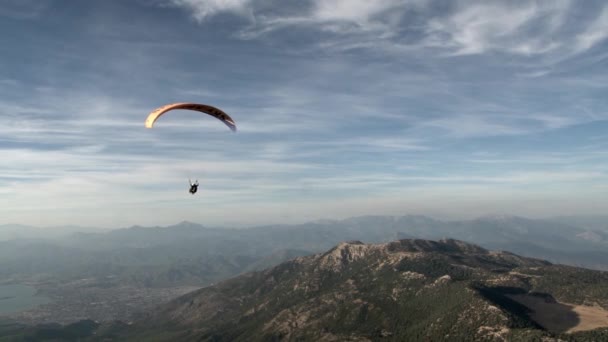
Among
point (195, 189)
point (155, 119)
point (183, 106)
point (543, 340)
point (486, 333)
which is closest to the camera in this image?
point (155, 119)

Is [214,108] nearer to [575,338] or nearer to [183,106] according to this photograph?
[183,106]

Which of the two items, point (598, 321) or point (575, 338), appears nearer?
point (575, 338)

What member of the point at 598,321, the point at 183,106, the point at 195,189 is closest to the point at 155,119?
the point at 183,106

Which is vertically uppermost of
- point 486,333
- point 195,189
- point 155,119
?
point 155,119

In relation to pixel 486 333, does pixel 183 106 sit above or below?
above

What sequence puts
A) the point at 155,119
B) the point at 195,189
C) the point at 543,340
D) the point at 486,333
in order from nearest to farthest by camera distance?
the point at 155,119, the point at 195,189, the point at 543,340, the point at 486,333

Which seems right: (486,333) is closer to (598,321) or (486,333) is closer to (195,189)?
(598,321)

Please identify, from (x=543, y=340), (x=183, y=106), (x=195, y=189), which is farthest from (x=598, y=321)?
(x=183, y=106)
